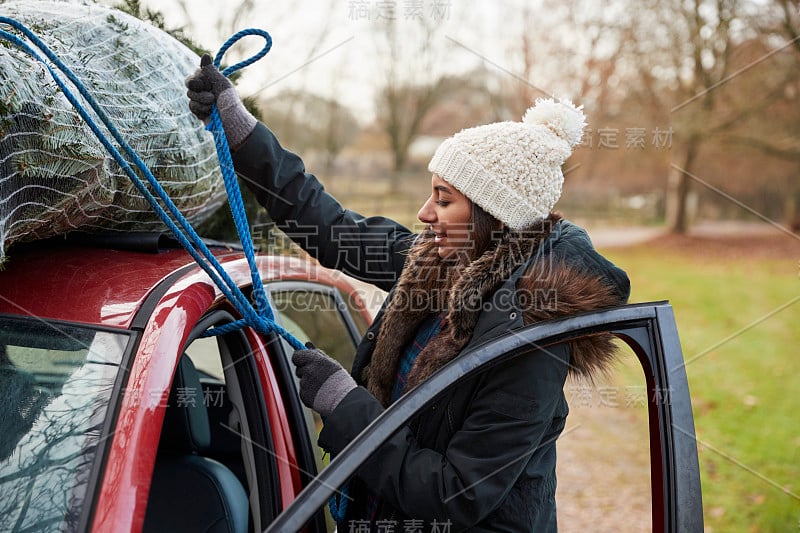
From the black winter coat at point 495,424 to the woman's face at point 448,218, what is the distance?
0.53 feet

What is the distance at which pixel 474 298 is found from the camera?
172 cm

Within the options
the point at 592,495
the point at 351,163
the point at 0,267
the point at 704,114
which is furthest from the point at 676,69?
the point at 0,267

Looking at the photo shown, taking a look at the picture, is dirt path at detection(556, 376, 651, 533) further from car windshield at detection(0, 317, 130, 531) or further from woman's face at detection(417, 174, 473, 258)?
car windshield at detection(0, 317, 130, 531)

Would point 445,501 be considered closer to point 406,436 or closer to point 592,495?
point 406,436

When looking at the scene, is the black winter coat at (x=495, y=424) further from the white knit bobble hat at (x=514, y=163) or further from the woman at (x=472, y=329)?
the white knit bobble hat at (x=514, y=163)

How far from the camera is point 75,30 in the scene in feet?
5.68

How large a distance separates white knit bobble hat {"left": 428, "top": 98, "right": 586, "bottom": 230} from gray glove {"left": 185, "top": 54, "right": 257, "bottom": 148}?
23.1 inches

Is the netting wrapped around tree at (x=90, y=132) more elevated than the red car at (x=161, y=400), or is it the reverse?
the netting wrapped around tree at (x=90, y=132)

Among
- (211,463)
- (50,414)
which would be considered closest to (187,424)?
(211,463)

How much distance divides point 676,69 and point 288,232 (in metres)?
17.9

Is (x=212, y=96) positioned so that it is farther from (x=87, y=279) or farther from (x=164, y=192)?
(x=87, y=279)

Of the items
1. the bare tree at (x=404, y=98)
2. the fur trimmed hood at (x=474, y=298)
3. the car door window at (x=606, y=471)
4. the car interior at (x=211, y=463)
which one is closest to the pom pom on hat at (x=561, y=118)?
the fur trimmed hood at (x=474, y=298)

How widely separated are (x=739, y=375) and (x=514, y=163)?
812 centimetres

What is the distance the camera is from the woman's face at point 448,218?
Result: 193 cm
